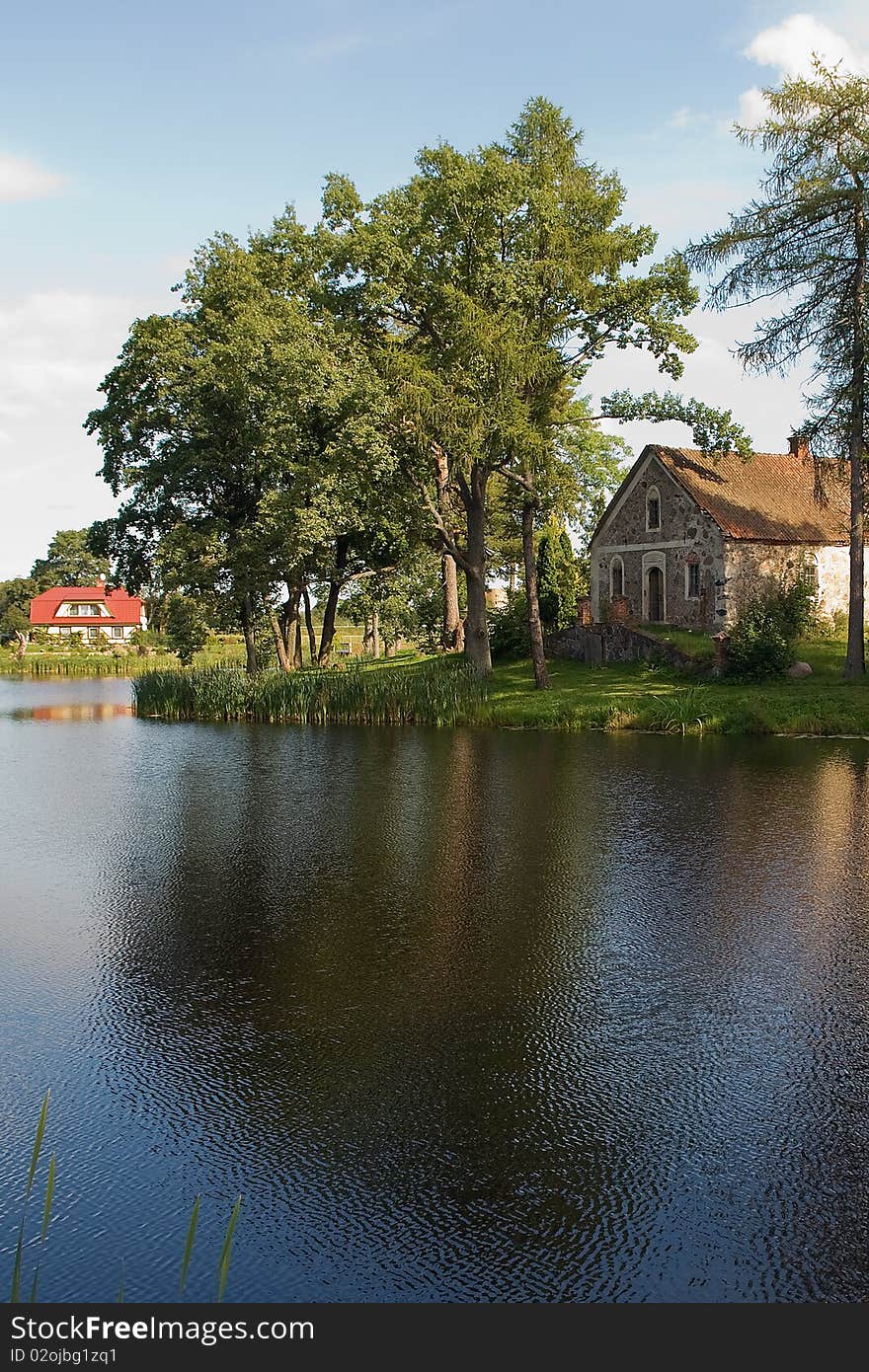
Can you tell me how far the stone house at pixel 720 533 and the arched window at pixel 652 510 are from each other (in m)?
0.04

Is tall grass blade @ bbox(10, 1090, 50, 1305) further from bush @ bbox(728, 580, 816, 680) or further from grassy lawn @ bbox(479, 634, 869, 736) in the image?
bush @ bbox(728, 580, 816, 680)

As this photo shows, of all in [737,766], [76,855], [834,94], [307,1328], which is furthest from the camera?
[834,94]

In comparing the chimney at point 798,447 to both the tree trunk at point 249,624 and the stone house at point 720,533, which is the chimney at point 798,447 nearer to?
the stone house at point 720,533

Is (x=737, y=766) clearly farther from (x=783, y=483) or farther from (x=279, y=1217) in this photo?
(x=783, y=483)

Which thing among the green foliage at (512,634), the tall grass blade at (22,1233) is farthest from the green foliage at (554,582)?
the tall grass blade at (22,1233)

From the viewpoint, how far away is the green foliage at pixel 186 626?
44.8m

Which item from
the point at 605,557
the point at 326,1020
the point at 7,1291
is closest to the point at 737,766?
the point at 326,1020

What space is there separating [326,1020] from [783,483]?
122 feet

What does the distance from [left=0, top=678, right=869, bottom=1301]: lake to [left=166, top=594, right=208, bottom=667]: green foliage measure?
91.9ft

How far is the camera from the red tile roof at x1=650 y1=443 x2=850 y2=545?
129 ft

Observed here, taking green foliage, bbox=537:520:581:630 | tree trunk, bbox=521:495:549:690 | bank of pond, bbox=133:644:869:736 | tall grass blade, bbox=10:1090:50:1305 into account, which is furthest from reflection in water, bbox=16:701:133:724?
tall grass blade, bbox=10:1090:50:1305

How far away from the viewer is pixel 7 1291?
510 centimetres

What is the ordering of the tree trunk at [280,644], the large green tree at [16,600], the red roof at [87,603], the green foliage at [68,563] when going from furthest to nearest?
the green foliage at [68,563] → the red roof at [87,603] → the large green tree at [16,600] → the tree trunk at [280,644]

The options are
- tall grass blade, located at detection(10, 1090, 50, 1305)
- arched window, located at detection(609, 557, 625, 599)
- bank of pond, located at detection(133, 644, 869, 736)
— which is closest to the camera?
tall grass blade, located at detection(10, 1090, 50, 1305)
